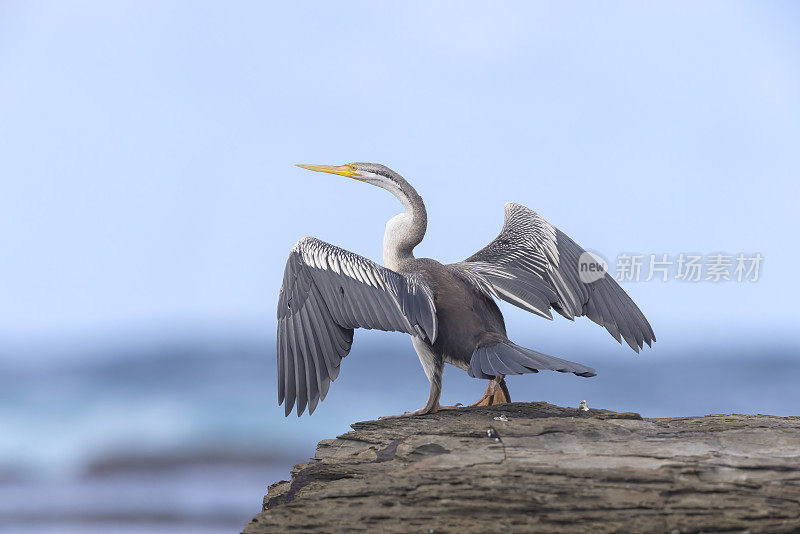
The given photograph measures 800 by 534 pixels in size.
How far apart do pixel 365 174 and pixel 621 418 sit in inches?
107

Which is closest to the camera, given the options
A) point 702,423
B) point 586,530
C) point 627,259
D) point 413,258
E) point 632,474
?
point 586,530

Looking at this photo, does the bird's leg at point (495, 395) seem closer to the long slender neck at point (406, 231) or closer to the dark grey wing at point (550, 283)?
the dark grey wing at point (550, 283)

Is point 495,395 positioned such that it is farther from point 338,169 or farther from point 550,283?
point 338,169

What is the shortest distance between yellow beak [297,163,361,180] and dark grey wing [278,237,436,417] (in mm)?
1114

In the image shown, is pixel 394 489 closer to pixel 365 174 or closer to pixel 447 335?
pixel 447 335

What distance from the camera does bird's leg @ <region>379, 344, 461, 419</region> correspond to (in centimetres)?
528

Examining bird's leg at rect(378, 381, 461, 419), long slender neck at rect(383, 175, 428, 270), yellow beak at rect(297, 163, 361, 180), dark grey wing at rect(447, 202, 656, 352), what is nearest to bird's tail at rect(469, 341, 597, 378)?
bird's leg at rect(378, 381, 461, 419)

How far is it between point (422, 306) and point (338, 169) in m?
1.71

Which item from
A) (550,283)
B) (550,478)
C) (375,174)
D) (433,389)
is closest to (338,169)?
(375,174)

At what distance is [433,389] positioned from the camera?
5.38 meters

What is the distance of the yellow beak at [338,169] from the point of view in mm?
6328

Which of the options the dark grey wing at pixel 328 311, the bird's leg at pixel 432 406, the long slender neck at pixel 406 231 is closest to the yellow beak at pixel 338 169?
the long slender neck at pixel 406 231

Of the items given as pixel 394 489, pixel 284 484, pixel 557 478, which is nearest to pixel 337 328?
pixel 284 484

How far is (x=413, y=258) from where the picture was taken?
19.4 feet
